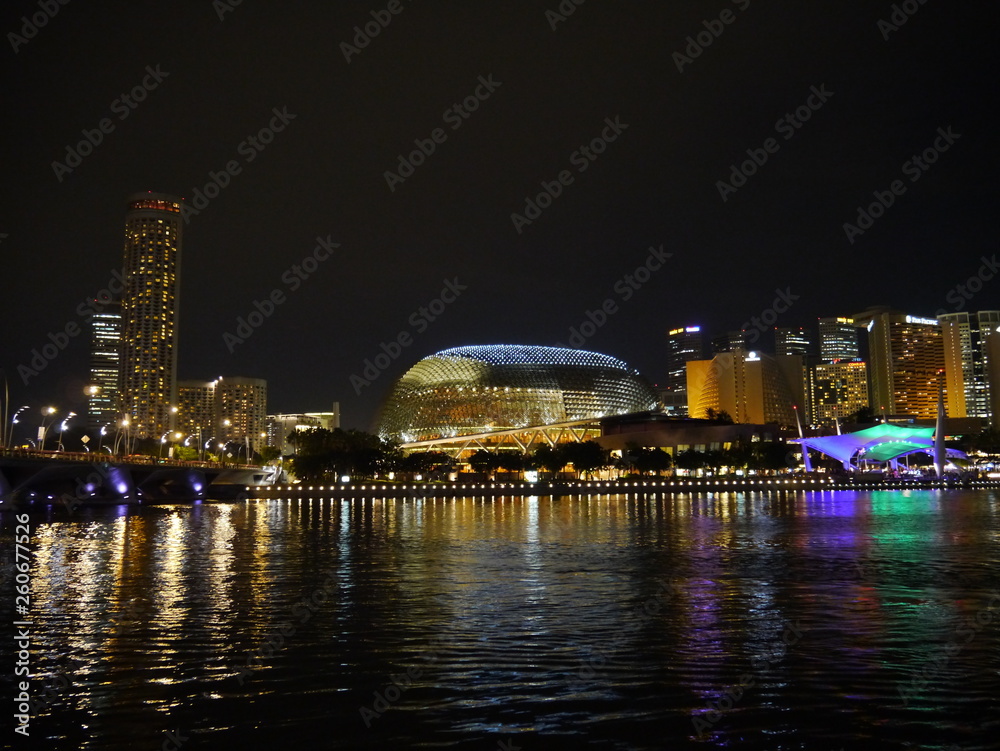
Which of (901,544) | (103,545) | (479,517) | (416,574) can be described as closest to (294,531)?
(103,545)

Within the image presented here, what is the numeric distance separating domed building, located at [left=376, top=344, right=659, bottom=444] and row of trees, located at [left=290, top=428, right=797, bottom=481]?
18968mm

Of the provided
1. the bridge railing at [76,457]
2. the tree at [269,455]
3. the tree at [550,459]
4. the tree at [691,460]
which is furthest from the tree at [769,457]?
the bridge railing at [76,457]

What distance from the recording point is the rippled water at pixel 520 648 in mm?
11125

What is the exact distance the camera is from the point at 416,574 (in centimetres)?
2584

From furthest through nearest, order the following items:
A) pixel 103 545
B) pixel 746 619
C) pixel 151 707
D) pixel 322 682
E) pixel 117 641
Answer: pixel 103 545 < pixel 746 619 < pixel 117 641 < pixel 322 682 < pixel 151 707

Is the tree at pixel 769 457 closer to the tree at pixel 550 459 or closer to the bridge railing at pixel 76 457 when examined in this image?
the tree at pixel 550 459

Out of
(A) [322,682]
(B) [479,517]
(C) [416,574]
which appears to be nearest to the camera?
(A) [322,682]

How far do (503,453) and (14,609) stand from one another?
103 m

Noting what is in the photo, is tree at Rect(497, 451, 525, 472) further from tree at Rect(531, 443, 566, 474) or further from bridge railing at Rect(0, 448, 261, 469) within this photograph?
bridge railing at Rect(0, 448, 261, 469)

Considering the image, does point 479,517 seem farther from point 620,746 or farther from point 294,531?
point 620,746

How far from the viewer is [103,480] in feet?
258

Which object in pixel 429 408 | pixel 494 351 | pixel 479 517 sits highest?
pixel 494 351

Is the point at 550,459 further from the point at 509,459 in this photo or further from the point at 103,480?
the point at 103,480

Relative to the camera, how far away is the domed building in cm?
15050
